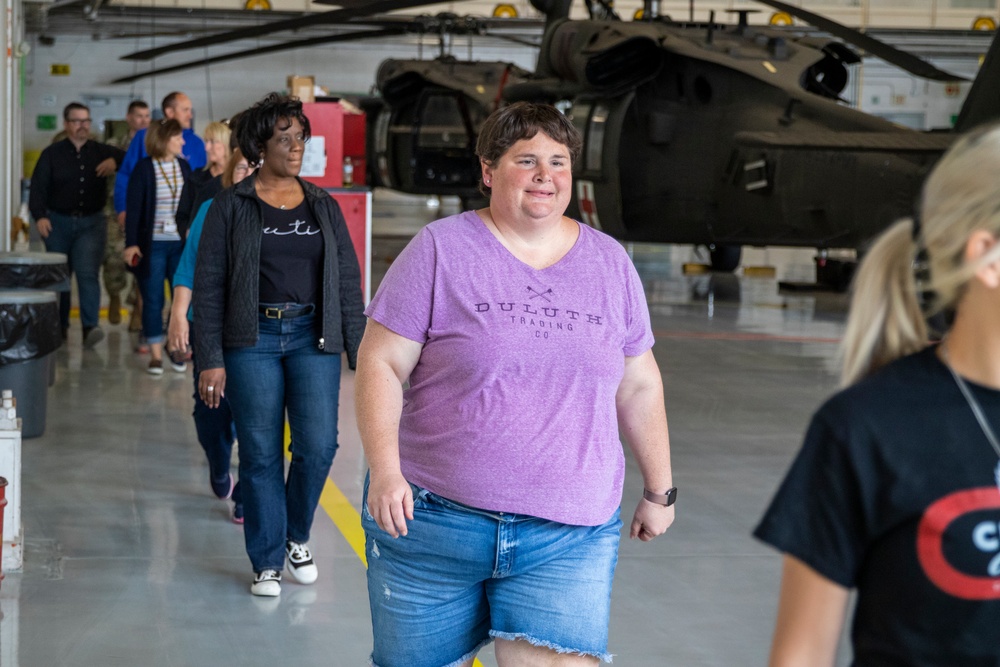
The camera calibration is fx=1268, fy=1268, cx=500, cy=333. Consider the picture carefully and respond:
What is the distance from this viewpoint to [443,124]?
18453 mm

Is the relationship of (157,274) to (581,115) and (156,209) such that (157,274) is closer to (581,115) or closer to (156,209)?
(156,209)

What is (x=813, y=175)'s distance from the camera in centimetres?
1110

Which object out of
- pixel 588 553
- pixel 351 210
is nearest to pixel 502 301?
pixel 588 553

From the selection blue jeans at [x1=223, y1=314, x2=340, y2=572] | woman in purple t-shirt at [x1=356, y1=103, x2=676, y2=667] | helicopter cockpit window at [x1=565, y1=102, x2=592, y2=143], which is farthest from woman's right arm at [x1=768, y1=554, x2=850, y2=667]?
helicopter cockpit window at [x1=565, y1=102, x2=592, y2=143]

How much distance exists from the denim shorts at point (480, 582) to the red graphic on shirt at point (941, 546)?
1.28 m

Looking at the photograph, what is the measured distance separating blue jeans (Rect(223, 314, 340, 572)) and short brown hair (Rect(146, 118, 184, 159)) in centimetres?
497

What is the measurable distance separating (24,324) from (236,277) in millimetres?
3025

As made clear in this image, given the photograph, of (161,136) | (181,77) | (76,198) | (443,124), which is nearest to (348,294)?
(161,136)

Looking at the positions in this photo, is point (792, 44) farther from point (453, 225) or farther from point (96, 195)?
point (453, 225)

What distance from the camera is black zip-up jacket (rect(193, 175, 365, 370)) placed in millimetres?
4703

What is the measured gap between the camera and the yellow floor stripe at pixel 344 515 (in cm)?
575

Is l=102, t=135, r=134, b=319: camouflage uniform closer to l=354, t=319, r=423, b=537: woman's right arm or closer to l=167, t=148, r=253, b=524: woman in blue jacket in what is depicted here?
l=167, t=148, r=253, b=524: woman in blue jacket

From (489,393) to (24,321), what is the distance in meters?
5.21

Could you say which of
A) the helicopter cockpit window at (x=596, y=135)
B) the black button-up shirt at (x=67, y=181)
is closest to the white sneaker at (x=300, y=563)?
the black button-up shirt at (x=67, y=181)
